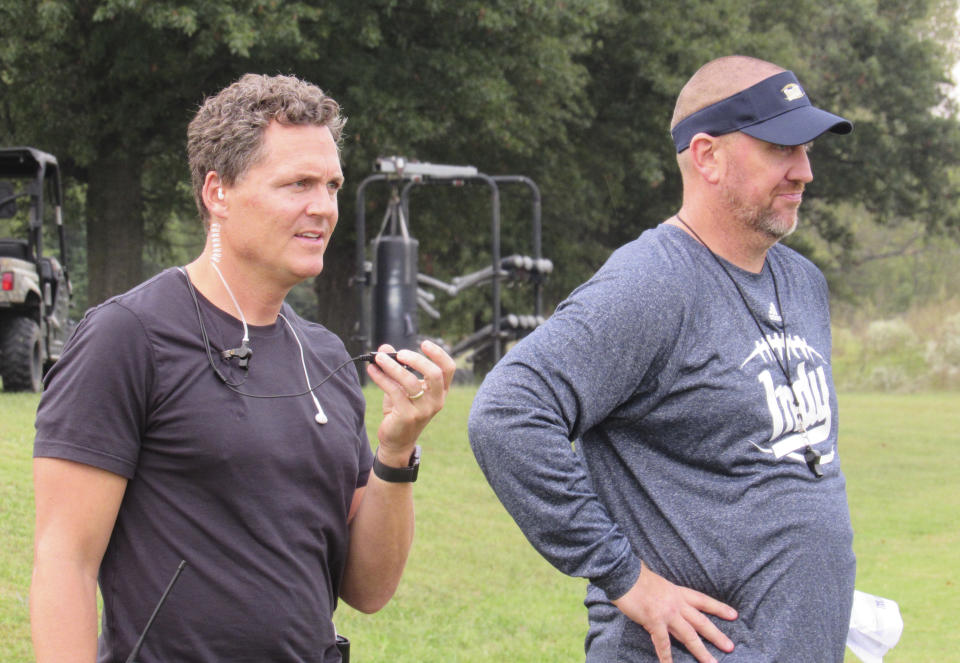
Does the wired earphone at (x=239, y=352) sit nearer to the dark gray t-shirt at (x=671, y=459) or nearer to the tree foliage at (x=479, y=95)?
the dark gray t-shirt at (x=671, y=459)

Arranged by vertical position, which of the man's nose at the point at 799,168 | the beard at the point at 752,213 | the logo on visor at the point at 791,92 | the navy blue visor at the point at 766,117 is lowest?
the beard at the point at 752,213

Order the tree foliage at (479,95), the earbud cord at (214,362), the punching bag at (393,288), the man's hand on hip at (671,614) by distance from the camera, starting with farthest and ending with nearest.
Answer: the tree foliage at (479,95)
the punching bag at (393,288)
the man's hand on hip at (671,614)
the earbud cord at (214,362)

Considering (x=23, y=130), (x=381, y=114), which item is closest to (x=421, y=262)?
(x=381, y=114)

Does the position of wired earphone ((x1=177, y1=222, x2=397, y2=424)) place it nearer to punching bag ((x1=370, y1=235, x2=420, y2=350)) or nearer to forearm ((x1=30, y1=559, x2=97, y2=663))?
forearm ((x1=30, y1=559, x2=97, y2=663))

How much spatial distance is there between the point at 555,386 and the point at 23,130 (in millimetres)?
18822

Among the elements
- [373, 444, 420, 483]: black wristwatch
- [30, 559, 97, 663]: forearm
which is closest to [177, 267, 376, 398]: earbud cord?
[373, 444, 420, 483]: black wristwatch

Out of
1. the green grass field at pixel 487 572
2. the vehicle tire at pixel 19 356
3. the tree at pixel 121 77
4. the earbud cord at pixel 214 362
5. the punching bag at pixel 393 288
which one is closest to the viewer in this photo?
the earbud cord at pixel 214 362

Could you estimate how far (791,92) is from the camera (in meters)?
2.80

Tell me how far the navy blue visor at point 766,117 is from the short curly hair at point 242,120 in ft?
2.75

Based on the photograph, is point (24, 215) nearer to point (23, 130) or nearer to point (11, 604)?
point (23, 130)

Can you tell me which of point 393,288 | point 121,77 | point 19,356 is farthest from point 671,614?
point 121,77

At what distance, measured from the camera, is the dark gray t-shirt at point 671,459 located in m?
2.45

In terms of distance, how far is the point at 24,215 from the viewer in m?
23.5

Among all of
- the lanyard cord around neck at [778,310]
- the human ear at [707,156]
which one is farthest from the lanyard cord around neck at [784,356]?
the human ear at [707,156]
